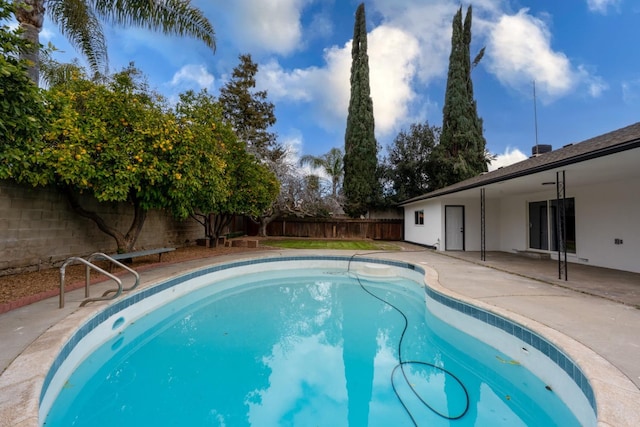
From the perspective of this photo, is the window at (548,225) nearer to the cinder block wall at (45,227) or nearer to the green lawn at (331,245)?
the green lawn at (331,245)

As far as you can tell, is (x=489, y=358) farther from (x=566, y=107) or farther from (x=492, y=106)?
(x=492, y=106)

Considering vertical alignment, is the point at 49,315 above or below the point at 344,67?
below

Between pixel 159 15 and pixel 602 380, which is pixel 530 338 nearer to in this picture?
pixel 602 380

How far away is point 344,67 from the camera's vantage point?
2312cm

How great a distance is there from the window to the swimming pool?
21.0 ft

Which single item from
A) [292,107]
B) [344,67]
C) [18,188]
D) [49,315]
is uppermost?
[344,67]

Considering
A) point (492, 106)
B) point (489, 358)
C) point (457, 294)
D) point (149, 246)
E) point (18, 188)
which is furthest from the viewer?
point (492, 106)

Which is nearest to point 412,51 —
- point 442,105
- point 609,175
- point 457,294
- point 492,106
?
point 442,105

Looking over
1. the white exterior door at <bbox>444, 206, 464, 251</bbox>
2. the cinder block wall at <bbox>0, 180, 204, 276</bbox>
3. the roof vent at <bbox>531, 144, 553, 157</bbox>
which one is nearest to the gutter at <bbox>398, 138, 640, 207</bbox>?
the white exterior door at <bbox>444, 206, 464, 251</bbox>

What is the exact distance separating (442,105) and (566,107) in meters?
7.19

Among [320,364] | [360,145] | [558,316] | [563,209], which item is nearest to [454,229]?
[563,209]

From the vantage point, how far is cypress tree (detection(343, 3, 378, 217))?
2062 cm

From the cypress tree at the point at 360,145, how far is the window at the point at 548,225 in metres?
10.6

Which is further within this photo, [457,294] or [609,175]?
[609,175]
